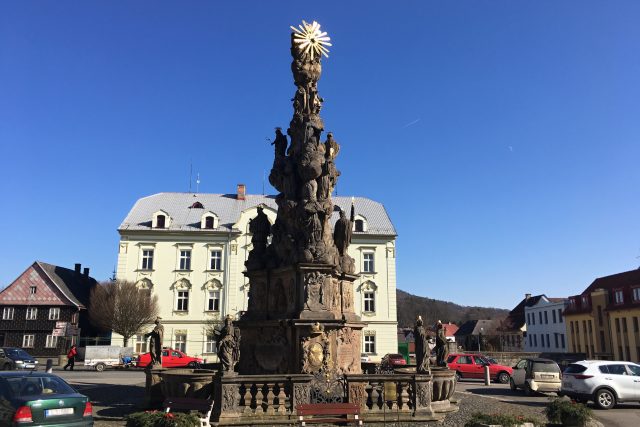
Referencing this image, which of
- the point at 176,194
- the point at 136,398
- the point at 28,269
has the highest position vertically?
the point at 176,194

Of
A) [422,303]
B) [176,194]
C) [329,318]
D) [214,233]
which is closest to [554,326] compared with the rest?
[214,233]

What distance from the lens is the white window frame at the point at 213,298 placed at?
41125 mm

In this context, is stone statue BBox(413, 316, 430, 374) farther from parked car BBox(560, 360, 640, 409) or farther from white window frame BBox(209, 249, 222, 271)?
white window frame BBox(209, 249, 222, 271)

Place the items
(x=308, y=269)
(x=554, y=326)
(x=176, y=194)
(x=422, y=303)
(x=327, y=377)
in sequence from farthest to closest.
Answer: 1. (x=422, y=303)
2. (x=554, y=326)
3. (x=176, y=194)
4. (x=308, y=269)
5. (x=327, y=377)

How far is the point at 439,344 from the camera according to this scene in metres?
15.0

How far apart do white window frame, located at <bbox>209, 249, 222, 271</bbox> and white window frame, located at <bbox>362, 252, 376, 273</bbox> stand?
1218 centimetres

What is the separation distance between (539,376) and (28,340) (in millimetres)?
41065

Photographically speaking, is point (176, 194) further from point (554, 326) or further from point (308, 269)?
point (554, 326)

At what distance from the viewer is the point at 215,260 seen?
1658 inches

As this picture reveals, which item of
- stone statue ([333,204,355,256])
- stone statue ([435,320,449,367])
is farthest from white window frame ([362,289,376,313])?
stone statue ([333,204,355,256])

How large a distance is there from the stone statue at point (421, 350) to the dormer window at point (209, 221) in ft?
104

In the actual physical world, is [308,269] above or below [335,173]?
below

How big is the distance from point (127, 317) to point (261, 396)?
30093 millimetres

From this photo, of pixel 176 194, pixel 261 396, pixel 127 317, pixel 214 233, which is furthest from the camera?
pixel 176 194
